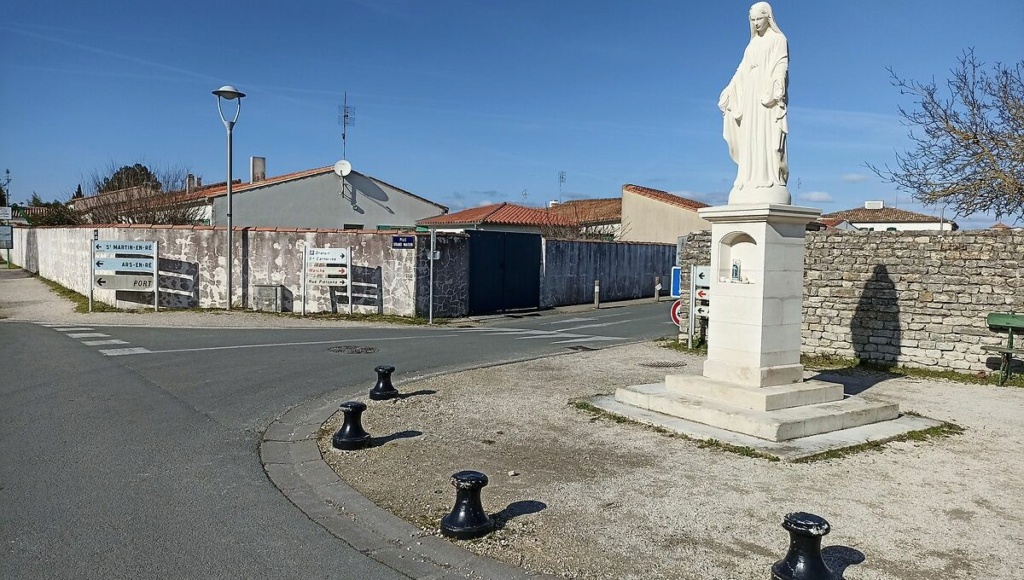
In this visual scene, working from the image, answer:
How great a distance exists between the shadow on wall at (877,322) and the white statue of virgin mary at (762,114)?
17.7 ft

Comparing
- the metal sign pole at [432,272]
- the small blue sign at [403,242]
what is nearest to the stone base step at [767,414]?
the metal sign pole at [432,272]

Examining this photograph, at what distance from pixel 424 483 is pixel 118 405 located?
14.4 feet

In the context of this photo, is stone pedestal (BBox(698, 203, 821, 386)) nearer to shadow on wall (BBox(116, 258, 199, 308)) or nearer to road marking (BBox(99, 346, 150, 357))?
road marking (BBox(99, 346, 150, 357))

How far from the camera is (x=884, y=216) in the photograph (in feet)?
174

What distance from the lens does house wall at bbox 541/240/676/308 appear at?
78.9 feet

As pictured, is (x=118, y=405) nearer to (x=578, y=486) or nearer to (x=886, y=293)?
(x=578, y=486)

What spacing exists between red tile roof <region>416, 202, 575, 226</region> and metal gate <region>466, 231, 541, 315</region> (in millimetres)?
13054

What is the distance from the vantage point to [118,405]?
26.4 ft

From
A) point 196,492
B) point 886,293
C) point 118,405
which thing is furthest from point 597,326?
point 196,492

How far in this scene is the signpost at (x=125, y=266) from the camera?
18.5 meters

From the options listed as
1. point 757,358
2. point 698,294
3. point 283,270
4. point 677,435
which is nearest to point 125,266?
point 283,270

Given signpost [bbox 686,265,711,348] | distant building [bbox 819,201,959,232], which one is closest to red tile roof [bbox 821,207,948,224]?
distant building [bbox 819,201,959,232]

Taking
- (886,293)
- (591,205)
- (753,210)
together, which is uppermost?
(591,205)

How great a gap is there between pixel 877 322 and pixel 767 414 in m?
6.25
